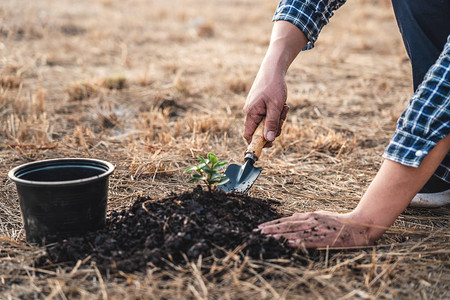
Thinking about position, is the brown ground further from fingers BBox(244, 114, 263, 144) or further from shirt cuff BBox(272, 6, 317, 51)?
shirt cuff BBox(272, 6, 317, 51)

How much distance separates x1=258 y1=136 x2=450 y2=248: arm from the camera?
1.73m

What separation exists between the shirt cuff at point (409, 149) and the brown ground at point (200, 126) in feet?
1.37

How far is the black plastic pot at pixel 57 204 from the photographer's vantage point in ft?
5.98

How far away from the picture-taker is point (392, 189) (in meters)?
1.75

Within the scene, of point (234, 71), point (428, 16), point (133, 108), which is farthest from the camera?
point (234, 71)

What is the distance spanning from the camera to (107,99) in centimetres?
450

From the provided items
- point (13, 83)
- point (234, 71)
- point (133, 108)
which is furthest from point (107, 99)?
point (234, 71)

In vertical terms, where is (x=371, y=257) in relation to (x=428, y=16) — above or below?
below

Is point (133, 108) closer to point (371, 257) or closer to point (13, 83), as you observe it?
point (13, 83)

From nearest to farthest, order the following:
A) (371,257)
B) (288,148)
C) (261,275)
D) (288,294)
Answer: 1. (288,294)
2. (261,275)
3. (371,257)
4. (288,148)

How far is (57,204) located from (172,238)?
1.65ft

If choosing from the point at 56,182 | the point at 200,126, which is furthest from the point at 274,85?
the point at 200,126

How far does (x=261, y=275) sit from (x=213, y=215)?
354 mm

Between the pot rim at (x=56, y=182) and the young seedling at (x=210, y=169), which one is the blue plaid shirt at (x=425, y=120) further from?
the pot rim at (x=56, y=182)
